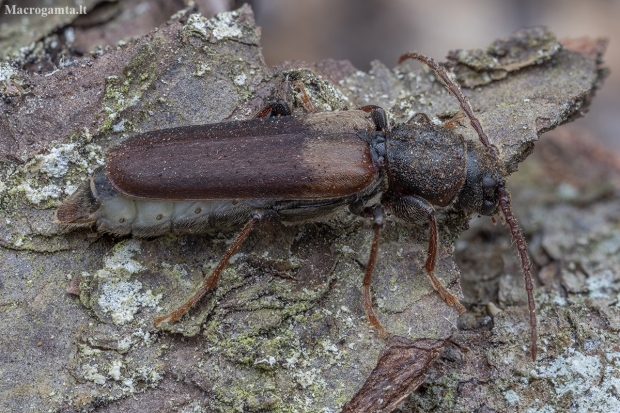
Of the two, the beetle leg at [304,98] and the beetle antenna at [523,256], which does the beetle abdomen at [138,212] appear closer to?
the beetle leg at [304,98]

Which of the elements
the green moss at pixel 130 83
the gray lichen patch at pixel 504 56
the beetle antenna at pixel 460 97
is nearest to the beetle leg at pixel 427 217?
the beetle antenna at pixel 460 97

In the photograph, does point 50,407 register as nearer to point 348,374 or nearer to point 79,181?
point 79,181

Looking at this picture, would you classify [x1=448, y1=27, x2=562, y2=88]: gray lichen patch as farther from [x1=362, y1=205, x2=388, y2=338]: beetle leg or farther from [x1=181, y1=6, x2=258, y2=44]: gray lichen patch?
[x1=181, y1=6, x2=258, y2=44]: gray lichen patch

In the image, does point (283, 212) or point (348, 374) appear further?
point (283, 212)

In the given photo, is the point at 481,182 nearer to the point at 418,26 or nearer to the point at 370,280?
the point at 370,280

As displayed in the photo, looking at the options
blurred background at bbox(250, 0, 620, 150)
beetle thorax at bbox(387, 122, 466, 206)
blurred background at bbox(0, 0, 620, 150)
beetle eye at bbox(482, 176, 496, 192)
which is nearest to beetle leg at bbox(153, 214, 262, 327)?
beetle thorax at bbox(387, 122, 466, 206)

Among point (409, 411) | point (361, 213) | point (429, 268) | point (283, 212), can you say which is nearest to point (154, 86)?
point (283, 212)

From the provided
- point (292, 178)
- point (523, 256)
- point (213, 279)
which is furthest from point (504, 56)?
point (213, 279)

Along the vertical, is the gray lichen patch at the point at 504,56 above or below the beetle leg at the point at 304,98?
above
